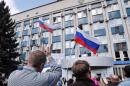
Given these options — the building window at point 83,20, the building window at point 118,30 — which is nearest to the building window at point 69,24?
the building window at point 83,20

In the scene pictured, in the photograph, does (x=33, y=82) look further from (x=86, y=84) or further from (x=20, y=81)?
(x=86, y=84)


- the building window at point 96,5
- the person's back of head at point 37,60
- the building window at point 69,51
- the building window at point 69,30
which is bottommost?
the person's back of head at point 37,60

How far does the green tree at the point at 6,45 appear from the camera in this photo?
71.7ft

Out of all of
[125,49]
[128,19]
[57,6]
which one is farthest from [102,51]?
[57,6]

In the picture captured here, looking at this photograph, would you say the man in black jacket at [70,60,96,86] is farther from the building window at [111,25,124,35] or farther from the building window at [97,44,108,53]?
Result: the building window at [111,25,124,35]

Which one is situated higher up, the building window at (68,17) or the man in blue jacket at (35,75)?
the building window at (68,17)

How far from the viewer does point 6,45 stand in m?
22.7

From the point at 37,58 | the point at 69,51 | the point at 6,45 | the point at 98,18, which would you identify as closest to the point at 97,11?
the point at 98,18

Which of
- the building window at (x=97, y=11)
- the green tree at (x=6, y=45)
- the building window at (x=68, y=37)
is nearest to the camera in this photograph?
the green tree at (x=6, y=45)

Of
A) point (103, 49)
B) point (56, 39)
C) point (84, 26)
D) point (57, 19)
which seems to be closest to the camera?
point (103, 49)

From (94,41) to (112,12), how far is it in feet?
67.2

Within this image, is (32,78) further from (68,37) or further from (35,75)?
(68,37)

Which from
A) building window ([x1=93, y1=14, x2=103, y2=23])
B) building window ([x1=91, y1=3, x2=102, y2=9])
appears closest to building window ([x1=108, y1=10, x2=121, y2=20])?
building window ([x1=93, y1=14, x2=103, y2=23])

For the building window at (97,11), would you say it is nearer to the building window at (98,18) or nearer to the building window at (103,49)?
the building window at (98,18)
